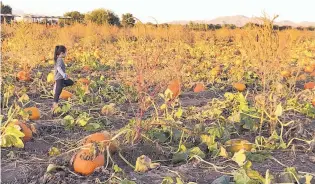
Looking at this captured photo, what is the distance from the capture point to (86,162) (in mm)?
3600

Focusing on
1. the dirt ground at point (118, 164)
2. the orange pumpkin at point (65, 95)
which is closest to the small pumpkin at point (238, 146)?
the dirt ground at point (118, 164)

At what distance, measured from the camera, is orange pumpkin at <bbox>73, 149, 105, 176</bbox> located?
11.8ft

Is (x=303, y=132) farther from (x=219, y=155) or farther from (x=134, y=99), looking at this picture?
(x=134, y=99)

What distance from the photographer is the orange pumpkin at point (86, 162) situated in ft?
11.8

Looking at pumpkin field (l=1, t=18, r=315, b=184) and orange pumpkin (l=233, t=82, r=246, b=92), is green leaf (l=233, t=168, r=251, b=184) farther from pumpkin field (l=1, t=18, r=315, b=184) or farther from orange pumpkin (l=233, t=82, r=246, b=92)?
orange pumpkin (l=233, t=82, r=246, b=92)

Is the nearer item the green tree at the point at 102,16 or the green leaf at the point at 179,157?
the green leaf at the point at 179,157

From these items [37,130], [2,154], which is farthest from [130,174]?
[37,130]

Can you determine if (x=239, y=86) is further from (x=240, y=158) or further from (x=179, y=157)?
(x=240, y=158)

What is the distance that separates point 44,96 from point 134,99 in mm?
1476

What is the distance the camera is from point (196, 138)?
4.44m

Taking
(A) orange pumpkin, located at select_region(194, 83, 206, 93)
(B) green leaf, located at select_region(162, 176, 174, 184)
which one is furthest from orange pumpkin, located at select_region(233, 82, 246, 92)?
(B) green leaf, located at select_region(162, 176, 174, 184)

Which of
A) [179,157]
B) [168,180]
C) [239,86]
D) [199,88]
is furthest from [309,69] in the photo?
[168,180]

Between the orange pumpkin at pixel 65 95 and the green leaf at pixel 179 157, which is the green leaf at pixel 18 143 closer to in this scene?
the green leaf at pixel 179 157

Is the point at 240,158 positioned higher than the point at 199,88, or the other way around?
the point at 240,158
